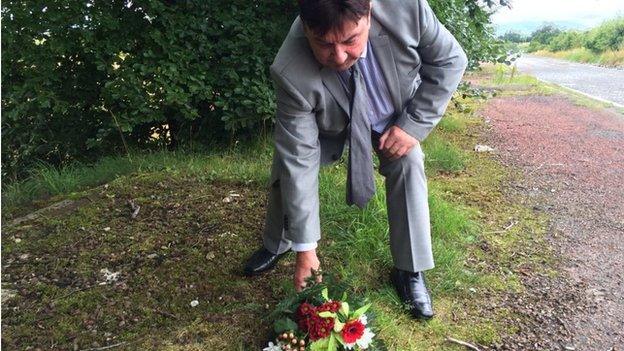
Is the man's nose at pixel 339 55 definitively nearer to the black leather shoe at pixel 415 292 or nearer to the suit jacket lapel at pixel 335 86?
the suit jacket lapel at pixel 335 86

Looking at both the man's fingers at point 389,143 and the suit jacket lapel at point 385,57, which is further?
the man's fingers at point 389,143

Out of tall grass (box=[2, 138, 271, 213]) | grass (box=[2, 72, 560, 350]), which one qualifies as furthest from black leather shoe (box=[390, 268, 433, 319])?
tall grass (box=[2, 138, 271, 213])

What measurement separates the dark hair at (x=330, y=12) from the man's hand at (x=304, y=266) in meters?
0.89

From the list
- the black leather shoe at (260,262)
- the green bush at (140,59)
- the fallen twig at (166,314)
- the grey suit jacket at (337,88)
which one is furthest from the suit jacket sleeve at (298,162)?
the green bush at (140,59)

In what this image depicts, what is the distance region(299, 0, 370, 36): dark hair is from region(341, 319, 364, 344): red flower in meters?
0.99

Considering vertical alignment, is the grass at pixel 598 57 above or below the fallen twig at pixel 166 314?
below

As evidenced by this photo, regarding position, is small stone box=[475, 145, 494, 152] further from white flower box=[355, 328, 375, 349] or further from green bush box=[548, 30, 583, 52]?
green bush box=[548, 30, 583, 52]

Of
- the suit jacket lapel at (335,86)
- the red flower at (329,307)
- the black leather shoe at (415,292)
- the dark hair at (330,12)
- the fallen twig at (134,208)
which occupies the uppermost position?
the dark hair at (330,12)

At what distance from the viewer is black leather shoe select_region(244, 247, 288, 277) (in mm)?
2541

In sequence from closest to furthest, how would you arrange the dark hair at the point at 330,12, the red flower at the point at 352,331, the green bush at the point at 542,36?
the dark hair at the point at 330,12 < the red flower at the point at 352,331 < the green bush at the point at 542,36

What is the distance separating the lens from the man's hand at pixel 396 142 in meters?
2.11

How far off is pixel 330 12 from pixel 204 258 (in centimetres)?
157

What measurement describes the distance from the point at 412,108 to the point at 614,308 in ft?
4.59

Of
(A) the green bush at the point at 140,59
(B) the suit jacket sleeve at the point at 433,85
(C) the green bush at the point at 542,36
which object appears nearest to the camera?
(B) the suit jacket sleeve at the point at 433,85
